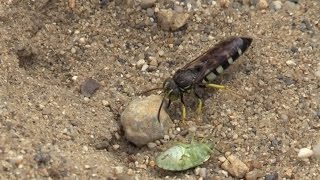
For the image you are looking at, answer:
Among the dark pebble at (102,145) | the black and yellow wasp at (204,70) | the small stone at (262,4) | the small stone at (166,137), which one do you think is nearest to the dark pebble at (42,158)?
the dark pebble at (102,145)

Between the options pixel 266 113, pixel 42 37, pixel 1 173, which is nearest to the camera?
pixel 1 173

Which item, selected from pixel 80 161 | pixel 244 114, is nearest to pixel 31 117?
pixel 80 161

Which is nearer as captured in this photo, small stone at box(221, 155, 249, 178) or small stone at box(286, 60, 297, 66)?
small stone at box(221, 155, 249, 178)

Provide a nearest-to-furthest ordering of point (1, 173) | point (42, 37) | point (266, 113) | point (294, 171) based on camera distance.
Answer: point (1, 173)
point (294, 171)
point (266, 113)
point (42, 37)

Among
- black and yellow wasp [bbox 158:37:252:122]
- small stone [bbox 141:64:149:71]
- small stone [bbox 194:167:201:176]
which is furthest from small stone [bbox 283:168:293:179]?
small stone [bbox 141:64:149:71]

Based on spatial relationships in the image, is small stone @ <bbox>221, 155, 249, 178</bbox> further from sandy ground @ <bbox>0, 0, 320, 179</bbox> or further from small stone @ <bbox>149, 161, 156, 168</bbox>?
small stone @ <bbox>149, 161, 156, 168</bbox>

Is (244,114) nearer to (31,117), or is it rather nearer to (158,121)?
(158,121)
